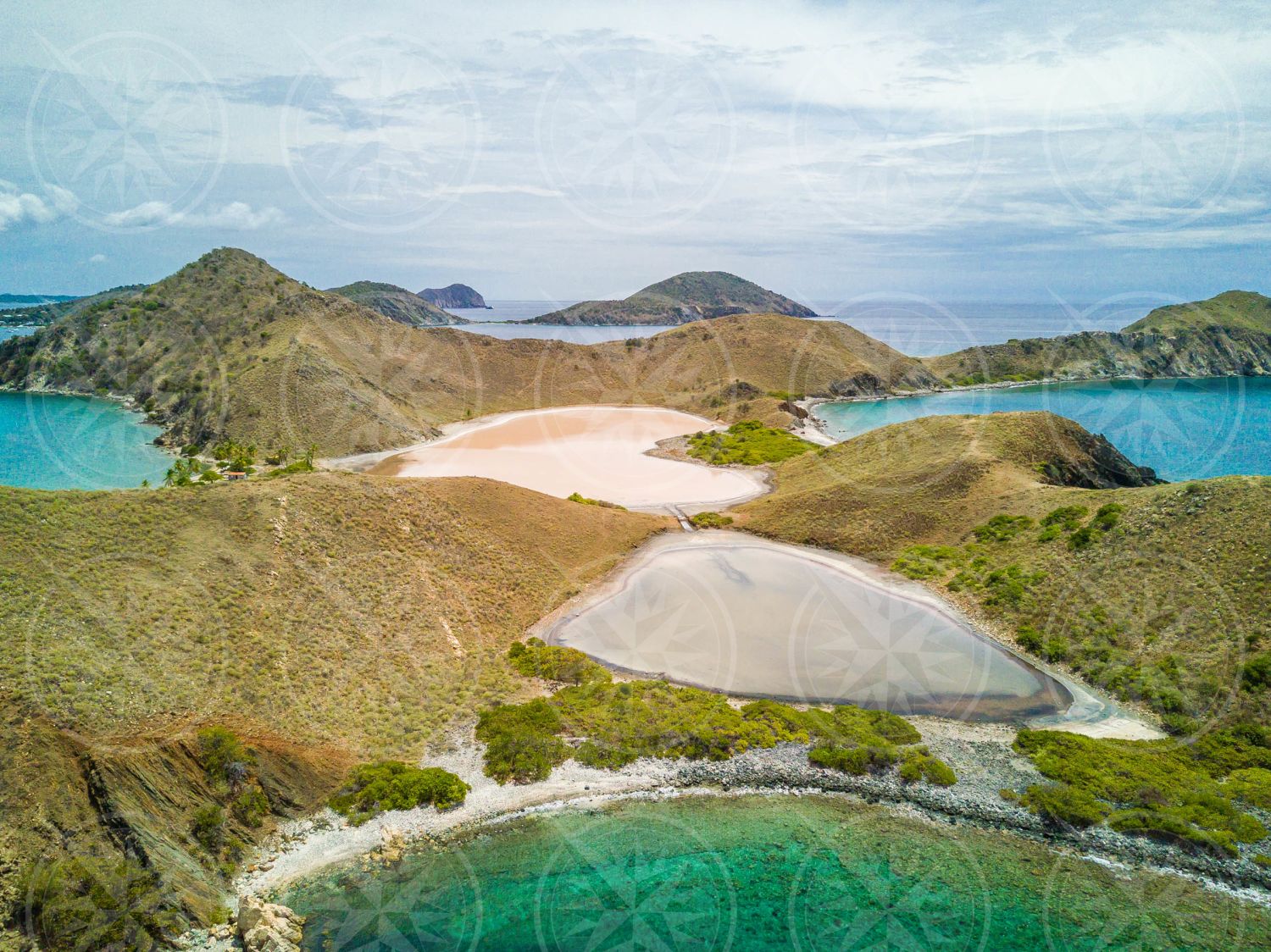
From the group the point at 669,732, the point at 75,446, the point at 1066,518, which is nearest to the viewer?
the point at 669,732

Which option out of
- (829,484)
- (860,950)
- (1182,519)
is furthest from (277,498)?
(1182,519)

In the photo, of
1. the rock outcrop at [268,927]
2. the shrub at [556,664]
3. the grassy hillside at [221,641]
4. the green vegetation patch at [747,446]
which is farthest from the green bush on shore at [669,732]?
the green vegetation patch at [747,446]

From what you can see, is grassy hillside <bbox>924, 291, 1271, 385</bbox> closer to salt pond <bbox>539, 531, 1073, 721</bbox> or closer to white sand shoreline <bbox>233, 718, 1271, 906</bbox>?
salt pond <bbox>539, 531, 1073, 721</bbox>

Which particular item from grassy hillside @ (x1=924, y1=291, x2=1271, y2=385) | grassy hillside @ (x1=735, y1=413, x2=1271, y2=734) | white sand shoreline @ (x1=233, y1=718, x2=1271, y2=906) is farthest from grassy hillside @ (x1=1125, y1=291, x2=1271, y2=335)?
white sand shoreline @ (x1=233, y1=718, x2=1271, y2=906)

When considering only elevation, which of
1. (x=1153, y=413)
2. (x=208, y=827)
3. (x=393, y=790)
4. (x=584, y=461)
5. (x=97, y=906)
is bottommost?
(x=393, y=790)

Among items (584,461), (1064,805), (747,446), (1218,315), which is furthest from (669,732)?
(1218,315)

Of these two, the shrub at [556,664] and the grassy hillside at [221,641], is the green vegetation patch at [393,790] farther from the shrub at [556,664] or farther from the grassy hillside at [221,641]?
the shrub at [556,664]

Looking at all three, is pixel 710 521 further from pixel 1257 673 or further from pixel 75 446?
pixel 75 446
